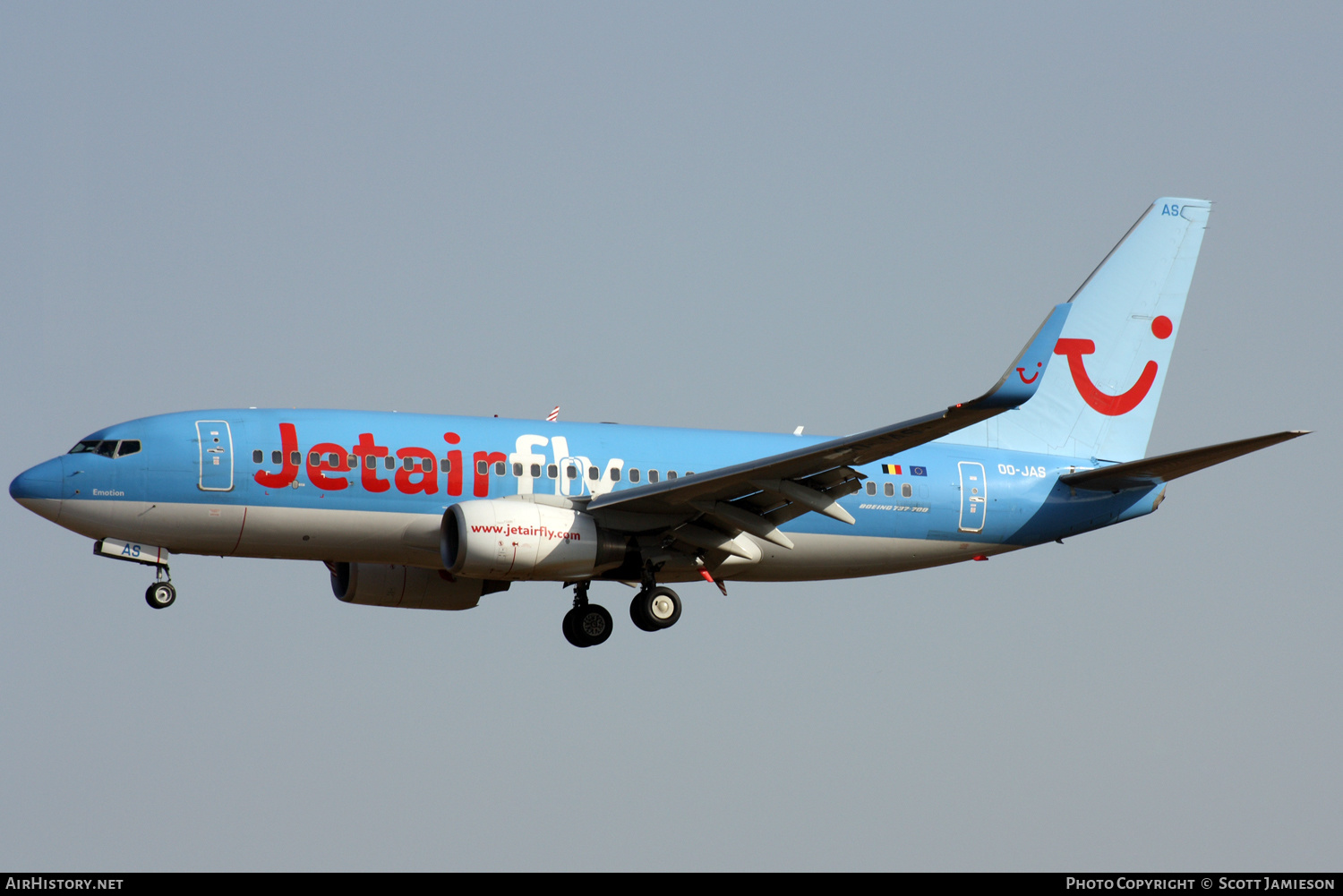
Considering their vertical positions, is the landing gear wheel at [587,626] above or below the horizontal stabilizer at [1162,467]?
below

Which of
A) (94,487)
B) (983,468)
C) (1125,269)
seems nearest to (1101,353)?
(1125,269)

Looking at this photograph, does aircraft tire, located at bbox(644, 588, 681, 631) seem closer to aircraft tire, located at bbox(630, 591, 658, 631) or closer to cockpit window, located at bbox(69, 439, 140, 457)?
aircraft tire, located at bbox(630, 591, 658, 631)

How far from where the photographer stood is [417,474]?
33844 mm

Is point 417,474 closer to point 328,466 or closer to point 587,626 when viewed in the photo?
point 328,466

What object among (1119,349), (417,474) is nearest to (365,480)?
(417,474)

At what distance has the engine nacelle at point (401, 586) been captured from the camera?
1486 inches

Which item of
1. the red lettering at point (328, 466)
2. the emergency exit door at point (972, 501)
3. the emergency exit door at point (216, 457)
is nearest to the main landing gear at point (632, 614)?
the red lettering at point (328, 466)

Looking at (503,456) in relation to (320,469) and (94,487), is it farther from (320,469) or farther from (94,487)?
(94,487)

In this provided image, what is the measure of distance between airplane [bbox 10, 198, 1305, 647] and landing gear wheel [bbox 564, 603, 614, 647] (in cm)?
4

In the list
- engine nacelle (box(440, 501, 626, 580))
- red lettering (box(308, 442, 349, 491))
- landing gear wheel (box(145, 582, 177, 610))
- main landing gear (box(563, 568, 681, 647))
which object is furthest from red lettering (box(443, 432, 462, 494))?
landing gear wheel (box(145, 582, 177, 610))

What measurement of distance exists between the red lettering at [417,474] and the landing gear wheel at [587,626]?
190 inches

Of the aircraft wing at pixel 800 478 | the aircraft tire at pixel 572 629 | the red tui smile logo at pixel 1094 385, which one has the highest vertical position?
the red tui smile logo at pixel 1094 385

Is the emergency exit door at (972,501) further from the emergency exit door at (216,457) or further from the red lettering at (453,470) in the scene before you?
the emergency exit door at (216,457)

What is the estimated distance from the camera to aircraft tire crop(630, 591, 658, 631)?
3528 cm
